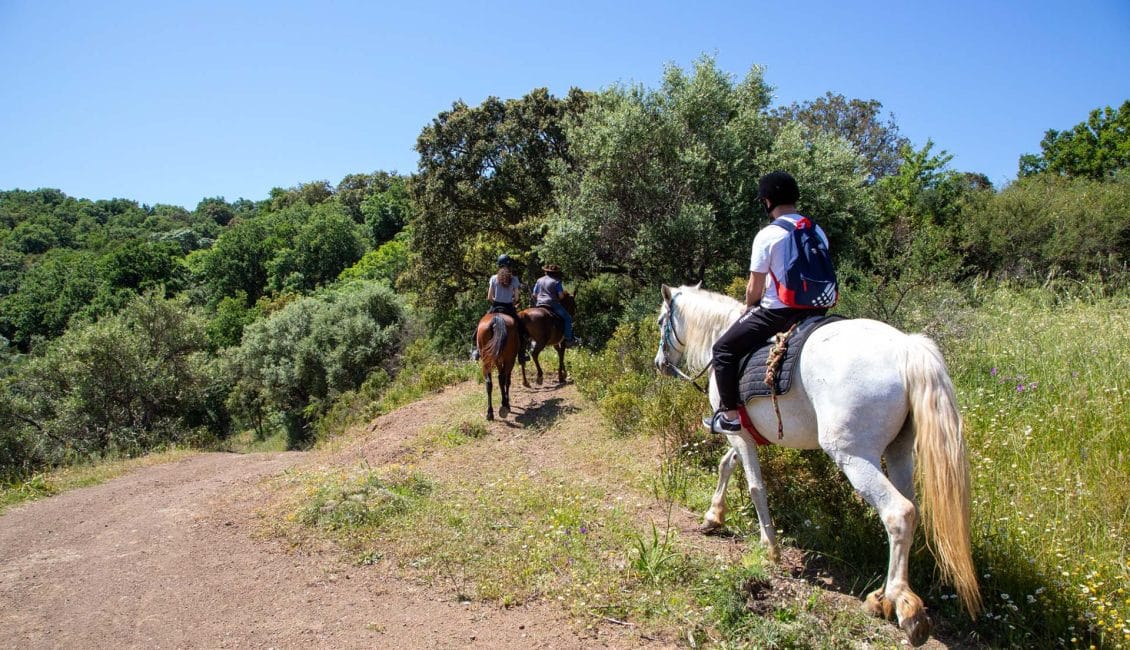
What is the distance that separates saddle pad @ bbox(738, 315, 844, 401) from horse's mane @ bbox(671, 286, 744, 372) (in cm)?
85

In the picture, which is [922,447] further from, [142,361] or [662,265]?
[142,361]

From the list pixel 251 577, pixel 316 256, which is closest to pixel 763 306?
pixel 251 577

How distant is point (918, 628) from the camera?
329 cm

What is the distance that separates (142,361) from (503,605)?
20.8 m

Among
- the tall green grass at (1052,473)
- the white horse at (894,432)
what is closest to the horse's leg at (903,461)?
the white horse at (894,432)

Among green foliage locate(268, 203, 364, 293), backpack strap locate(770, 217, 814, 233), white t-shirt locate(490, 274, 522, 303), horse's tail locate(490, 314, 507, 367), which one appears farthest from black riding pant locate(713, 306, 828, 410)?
green foliage locate(268, 203, 364, 293)

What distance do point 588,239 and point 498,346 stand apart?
4.25 meters

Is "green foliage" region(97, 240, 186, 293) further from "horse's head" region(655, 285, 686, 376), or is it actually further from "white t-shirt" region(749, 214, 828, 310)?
"white t-shirt" region(749, 214, 828, 310)

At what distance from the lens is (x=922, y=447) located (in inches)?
134

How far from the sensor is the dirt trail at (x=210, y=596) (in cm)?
417

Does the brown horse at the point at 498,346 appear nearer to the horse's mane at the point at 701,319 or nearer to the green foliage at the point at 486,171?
the horse's mane at the point at 701,319

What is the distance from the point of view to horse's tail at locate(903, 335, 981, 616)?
331 centimetres

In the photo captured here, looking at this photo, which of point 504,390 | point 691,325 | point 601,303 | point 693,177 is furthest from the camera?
point 601,303

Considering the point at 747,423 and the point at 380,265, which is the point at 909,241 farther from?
the point at 380,265
